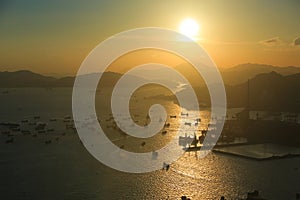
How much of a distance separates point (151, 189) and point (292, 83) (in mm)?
24986

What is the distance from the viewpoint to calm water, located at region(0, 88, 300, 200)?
7.46 m

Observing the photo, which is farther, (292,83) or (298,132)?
(292,83)

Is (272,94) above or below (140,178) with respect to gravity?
above

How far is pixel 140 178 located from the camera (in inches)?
336

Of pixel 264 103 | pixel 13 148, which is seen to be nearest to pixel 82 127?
pixel 13 148

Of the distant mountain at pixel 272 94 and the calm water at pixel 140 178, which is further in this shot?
the distant mountain at pixel 272 94

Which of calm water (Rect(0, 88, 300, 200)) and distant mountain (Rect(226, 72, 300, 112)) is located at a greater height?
distant mountain (Rect(226, 72, 300, 112))

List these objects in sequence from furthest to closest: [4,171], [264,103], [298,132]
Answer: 1. [264,103]
2. [298,132]
3. [4,171]

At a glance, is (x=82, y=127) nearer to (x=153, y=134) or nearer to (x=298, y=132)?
(x=153, y=134)

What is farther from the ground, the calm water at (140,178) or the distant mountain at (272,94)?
the distant mountain at (272,94)

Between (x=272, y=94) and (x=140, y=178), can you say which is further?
(x=272, y=94)

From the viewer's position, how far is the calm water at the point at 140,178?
24.5ft

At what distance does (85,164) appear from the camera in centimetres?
989

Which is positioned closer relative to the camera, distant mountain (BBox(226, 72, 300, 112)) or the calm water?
the calm water
